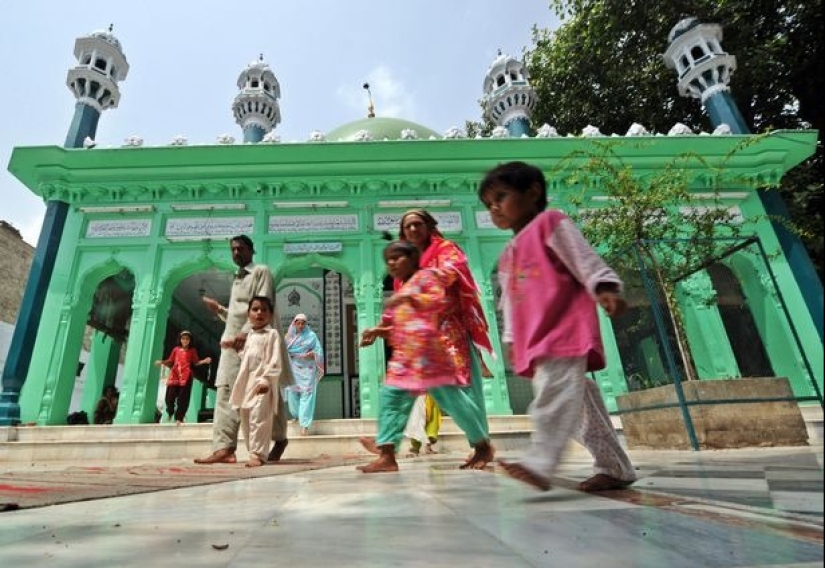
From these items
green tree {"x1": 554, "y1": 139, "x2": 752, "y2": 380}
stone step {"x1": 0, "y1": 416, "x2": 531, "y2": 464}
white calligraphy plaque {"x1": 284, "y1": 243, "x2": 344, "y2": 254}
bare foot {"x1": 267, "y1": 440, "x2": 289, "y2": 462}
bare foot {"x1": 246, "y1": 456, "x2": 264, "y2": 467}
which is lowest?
bare foot {"x1": 246, "y1": 456, "x2": 264, "y2": 467}

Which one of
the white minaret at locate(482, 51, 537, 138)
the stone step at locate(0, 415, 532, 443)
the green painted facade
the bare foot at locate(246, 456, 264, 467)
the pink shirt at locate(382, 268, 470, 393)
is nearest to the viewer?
the pink shirt at locate(382, 268, 470, 393)

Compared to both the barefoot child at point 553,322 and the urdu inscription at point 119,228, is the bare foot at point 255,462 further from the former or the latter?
the urdu inscription at point 119,228

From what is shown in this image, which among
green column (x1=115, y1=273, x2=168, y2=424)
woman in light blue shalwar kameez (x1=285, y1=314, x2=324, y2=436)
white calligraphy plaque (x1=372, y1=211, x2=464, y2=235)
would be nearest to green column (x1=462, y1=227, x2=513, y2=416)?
white calligraphy plaque (x1=372, y1=211, x2=464, y2=235)

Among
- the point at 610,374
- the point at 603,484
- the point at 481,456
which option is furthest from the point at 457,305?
the point at 610,374

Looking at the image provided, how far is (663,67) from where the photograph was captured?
14.1 m

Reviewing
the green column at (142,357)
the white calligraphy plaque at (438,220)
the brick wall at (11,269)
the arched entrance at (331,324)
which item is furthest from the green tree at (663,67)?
the brick wall at (11,269)

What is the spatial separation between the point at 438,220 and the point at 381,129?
5.51 metres

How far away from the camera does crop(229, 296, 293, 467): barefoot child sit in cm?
403

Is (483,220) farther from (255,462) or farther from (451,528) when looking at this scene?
(451,528)

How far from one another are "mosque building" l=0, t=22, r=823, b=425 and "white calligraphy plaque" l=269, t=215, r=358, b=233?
0.03 metres

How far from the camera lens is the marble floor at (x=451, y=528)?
0.83 m

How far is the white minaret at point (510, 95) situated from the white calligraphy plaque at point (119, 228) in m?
8.47

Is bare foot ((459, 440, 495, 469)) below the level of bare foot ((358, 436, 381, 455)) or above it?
below

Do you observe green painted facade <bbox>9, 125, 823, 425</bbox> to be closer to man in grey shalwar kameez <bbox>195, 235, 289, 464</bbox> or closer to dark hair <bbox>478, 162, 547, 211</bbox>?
man in grey shalwar kameez <bbox>195, 235, 289, 464</bbox>
